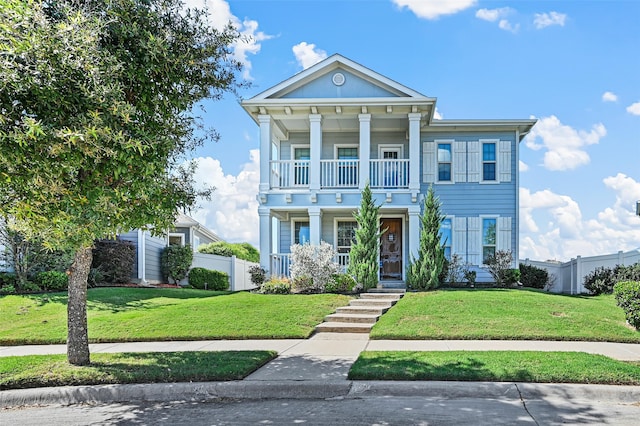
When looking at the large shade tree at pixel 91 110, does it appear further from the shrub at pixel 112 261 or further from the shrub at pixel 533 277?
the shrub at pixel 533 277

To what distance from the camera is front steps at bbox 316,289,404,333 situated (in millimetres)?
11336

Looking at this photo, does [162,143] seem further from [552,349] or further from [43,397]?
[552,349]

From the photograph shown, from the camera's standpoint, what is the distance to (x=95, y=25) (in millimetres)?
6336

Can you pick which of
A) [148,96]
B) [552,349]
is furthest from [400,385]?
[148,96]

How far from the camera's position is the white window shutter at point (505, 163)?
1938 centimetres

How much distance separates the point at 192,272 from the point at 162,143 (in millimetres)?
14810

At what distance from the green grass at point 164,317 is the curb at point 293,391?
3638 mm

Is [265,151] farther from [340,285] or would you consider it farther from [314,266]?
[340,285]

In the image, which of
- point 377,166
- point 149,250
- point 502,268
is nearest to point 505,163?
point 502,268

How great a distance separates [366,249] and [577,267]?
8660 millimetres

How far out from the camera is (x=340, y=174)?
18453mm

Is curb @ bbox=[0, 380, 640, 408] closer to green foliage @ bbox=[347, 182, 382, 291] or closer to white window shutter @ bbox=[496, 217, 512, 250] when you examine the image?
green foliage @ bbox=[347, 182, 382, 291]

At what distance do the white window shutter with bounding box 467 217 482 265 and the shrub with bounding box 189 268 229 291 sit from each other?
9695 mm

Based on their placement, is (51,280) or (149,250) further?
(149,250)
